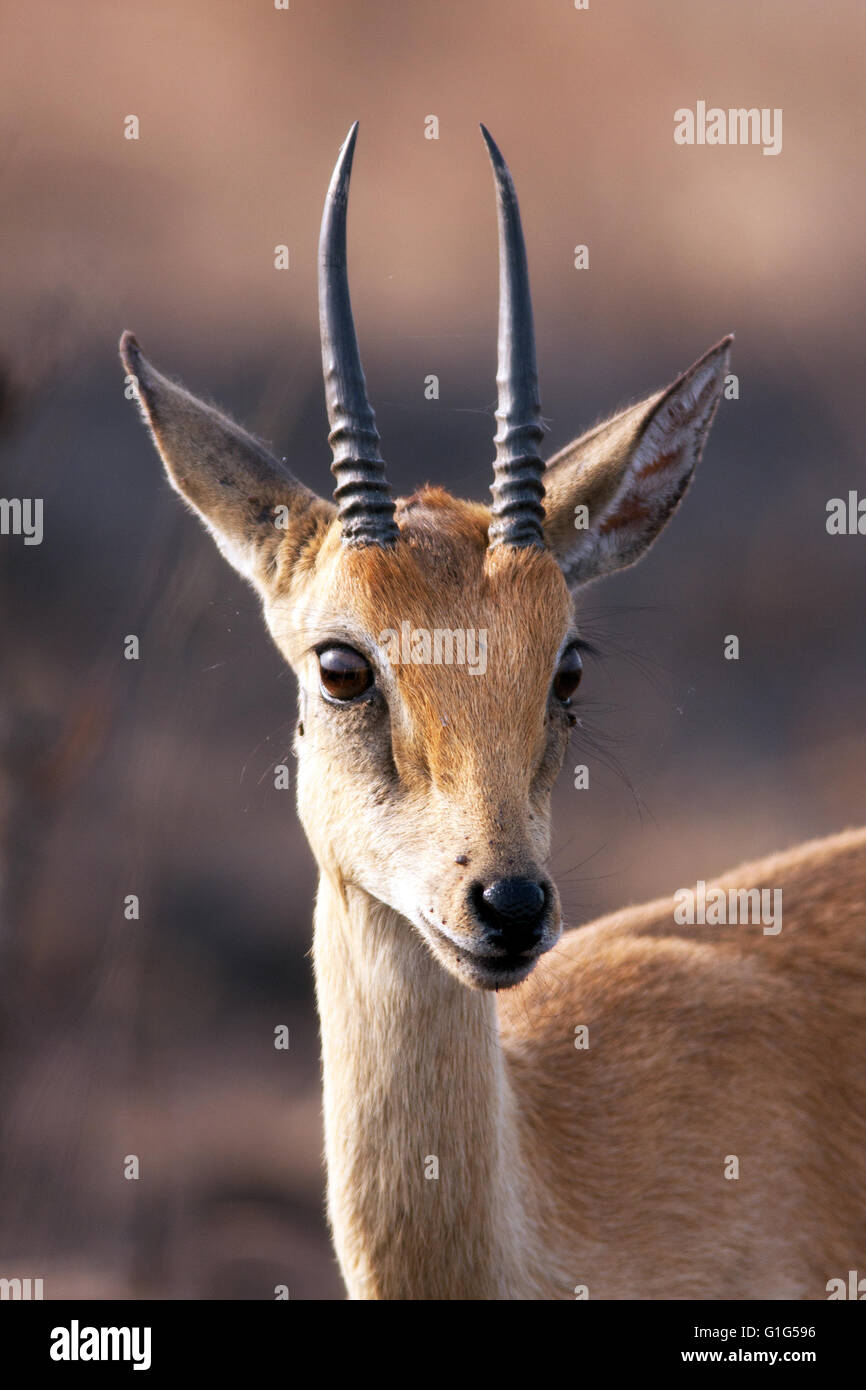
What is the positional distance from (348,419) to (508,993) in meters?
2.10

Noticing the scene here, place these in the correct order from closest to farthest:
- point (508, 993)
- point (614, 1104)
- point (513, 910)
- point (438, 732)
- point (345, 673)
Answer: point (513, 910) < point (438, 732) < point (345, 673) < point (614, 1104) < point (508, 993)

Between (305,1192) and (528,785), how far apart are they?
13.6 feet

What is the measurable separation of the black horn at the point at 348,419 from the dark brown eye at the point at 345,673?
31cm

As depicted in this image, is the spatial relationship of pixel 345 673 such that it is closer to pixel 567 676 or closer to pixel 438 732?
pixel 438 732

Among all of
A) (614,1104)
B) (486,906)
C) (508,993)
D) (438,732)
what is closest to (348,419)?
(438,732)

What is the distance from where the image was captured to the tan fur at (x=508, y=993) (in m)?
3.39

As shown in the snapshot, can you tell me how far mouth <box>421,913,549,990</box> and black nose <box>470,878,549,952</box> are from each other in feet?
0.13

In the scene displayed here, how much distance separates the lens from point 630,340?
672 centimetres

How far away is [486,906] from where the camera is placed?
3033 mm

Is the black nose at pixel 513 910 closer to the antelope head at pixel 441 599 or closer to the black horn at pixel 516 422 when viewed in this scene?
the antelope head at pixel 441 599

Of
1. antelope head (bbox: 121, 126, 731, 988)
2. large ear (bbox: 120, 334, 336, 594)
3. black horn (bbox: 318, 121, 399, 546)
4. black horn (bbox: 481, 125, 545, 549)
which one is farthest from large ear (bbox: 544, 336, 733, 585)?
large ear (bbox: 120, 334, 336, 594)

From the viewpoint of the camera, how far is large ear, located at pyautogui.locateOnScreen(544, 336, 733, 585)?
3941 millimetres
